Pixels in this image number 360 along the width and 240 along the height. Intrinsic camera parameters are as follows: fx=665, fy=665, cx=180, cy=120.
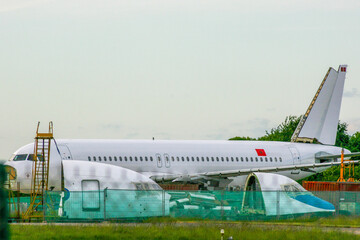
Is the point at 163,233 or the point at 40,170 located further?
the point at 40,170

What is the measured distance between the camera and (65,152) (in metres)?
39.0

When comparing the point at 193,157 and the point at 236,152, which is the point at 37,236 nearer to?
the point at 193,157

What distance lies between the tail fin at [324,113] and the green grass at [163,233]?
3004cm

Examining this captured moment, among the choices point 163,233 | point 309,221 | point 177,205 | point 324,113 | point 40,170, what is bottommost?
point 309,221

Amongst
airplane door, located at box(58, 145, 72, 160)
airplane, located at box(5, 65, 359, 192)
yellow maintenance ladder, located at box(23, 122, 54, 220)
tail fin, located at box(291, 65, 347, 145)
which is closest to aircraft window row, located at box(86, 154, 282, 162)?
airplane, located at box(5, 65, 359, 192)

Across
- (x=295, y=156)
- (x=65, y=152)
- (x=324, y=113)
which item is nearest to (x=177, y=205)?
(x=65, y=152)

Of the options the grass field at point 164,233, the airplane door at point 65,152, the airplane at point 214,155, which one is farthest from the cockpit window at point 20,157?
the grass field at point 164,233

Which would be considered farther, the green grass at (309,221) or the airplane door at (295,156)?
the airplane door at (295,156)

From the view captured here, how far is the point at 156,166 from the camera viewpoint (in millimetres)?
42531

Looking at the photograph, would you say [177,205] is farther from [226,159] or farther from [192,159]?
[226,159]

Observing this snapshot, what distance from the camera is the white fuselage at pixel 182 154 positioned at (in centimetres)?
3972

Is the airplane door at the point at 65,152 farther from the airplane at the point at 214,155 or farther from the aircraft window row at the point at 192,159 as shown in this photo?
the aircraft window row at the point at 192,159

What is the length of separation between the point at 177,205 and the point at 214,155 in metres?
17.2

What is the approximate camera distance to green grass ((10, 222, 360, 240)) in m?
20.3
